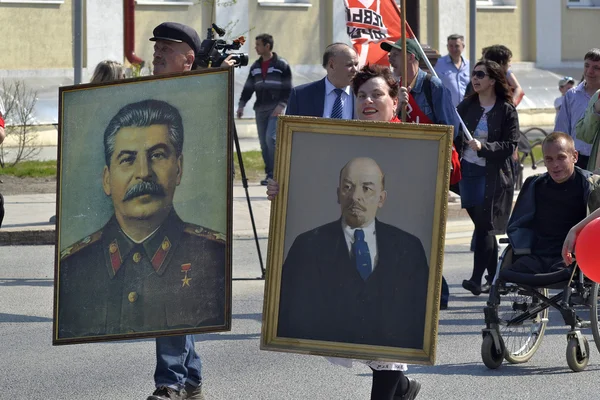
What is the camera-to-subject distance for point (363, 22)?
460 inches

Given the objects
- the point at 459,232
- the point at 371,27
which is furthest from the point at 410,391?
the point at 459,232

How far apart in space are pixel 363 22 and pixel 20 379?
A: 237 inches

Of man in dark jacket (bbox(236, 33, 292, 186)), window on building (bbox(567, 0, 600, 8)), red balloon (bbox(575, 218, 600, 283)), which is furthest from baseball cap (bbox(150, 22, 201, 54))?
window on building (bbox(567, 0, 600, 8))

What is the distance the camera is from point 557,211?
24.9 feet

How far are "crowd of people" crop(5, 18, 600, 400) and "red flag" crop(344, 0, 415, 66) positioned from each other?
5.79 ft

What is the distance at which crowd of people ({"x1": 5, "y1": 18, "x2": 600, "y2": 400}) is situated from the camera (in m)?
5.47

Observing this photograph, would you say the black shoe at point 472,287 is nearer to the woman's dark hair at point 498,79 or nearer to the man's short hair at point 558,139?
the woman's dark hair at point 498,79

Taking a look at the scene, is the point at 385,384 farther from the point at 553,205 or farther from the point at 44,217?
the point at 44,217

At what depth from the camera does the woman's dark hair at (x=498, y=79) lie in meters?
9.27

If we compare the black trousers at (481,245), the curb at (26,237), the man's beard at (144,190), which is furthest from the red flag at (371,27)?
the man's beard at (144,190)

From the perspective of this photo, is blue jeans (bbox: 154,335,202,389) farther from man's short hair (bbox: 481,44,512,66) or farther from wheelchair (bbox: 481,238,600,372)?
man's short hair (bbox: 481,44,512,66)

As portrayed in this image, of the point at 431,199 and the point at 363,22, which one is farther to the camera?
the point at 363,22

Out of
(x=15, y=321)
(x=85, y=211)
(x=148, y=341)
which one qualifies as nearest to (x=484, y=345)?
(x=148, y=341)

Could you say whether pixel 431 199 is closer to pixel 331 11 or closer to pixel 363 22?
pixel 363 22
